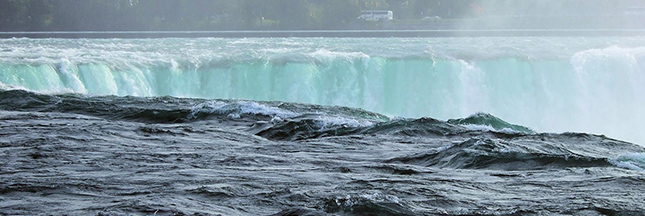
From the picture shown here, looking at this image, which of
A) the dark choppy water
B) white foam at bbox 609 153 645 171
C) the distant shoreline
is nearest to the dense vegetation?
the distant shoreline

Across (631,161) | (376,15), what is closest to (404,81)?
(631,161)

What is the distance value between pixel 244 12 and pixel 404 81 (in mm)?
49137

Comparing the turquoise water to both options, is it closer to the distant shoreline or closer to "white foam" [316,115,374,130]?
"white foam" [316,115,374,130]

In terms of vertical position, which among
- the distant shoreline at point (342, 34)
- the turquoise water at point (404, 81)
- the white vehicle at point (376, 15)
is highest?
the white vehicle at point (376, 15)

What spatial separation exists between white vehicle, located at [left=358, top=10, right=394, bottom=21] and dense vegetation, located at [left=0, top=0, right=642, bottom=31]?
692 mm

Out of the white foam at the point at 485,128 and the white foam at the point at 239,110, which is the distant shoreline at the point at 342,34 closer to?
the white foam at the point at 239,110

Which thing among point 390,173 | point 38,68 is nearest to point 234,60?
point 38,68

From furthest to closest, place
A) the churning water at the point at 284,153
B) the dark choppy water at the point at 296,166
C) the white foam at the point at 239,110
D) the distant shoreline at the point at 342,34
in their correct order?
the distant shoreline at the point at 342,34 → the white foam at the point at 239,110 → the churning water at the point at 284,153 → the dark choppy water at the point at 296,166

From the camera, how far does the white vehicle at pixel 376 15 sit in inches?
2849

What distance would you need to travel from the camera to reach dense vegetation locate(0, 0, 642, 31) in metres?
68.1

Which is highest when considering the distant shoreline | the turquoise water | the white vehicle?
the white vehicle

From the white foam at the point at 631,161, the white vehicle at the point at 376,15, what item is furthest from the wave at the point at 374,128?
the white vehicle at the point at 376,15

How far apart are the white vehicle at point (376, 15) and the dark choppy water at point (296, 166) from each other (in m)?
57.6

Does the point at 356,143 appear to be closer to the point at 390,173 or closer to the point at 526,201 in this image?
the point at 390,173
